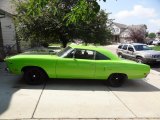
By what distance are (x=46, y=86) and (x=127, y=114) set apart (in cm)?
333

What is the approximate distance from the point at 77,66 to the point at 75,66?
0.23 ft

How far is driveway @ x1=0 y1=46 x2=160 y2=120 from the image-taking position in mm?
5883

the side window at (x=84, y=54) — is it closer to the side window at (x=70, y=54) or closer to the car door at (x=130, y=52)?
the side window at (x=70, y=54)

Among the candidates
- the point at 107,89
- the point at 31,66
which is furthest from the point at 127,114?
the point at 31,66

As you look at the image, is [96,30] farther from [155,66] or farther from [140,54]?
[155,66]

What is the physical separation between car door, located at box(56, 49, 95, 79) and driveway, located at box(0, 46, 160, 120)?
394mm

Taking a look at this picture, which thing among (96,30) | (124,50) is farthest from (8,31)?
(124,50)

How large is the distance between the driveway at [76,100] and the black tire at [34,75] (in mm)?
225

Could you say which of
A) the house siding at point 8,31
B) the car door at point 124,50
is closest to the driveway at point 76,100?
the car door at point 124,50

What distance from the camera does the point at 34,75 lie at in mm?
8594

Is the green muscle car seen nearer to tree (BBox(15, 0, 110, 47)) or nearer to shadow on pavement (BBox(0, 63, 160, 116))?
shadow on pavement (BBox(0, 63, 160, 116))

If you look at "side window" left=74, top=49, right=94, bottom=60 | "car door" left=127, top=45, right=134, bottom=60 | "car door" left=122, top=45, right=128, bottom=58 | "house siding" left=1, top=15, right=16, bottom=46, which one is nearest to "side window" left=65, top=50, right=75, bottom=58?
"side window" left=74, top=49, right=94, bottom=60

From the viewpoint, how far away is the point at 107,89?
8.53 metres

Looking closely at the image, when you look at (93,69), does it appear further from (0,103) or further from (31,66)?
(0,103)
